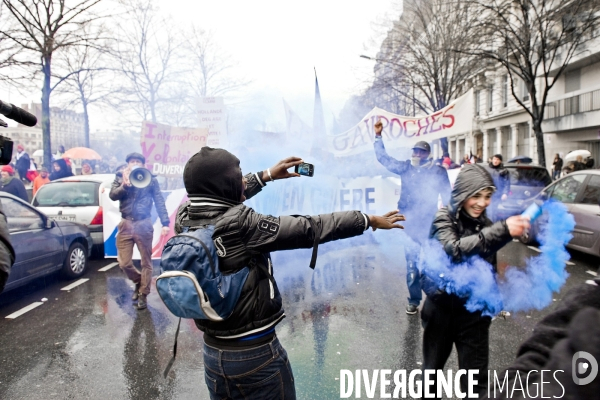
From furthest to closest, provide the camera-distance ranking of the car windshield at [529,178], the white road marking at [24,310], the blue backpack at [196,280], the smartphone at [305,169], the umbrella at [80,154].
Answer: the umbrella at [80,154] → the car windshield at [529,178] → the white road marking at [24,310] → the smartphone at [305,169] → the blue backpack at [196,280]

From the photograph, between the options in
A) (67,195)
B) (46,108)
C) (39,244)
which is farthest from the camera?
(46,108)

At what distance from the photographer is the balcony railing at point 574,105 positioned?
Answer: 20672mm

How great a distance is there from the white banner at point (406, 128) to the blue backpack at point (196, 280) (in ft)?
17.3

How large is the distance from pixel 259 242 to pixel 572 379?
1275mm

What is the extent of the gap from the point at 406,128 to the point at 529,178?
5.51 m

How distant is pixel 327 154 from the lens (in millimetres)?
7316

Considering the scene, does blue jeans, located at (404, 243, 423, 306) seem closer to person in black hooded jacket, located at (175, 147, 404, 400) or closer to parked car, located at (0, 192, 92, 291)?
person in black hooded jacket, located at (175, 147, 404, 400)

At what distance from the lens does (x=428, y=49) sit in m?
19.2

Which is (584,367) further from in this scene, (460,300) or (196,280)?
(460,300)

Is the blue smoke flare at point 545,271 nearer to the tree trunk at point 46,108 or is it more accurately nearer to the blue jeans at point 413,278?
the blue jeans at point 413,278

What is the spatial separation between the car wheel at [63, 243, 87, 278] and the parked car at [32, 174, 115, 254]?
0.62 metres

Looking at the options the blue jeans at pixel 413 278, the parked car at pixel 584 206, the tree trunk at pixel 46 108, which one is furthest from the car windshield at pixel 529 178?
the tree trunk at pixel 46 108

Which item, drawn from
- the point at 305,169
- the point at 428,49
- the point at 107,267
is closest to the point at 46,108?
the point at 107,267

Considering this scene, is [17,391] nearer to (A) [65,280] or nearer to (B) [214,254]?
(B) [214,254]
